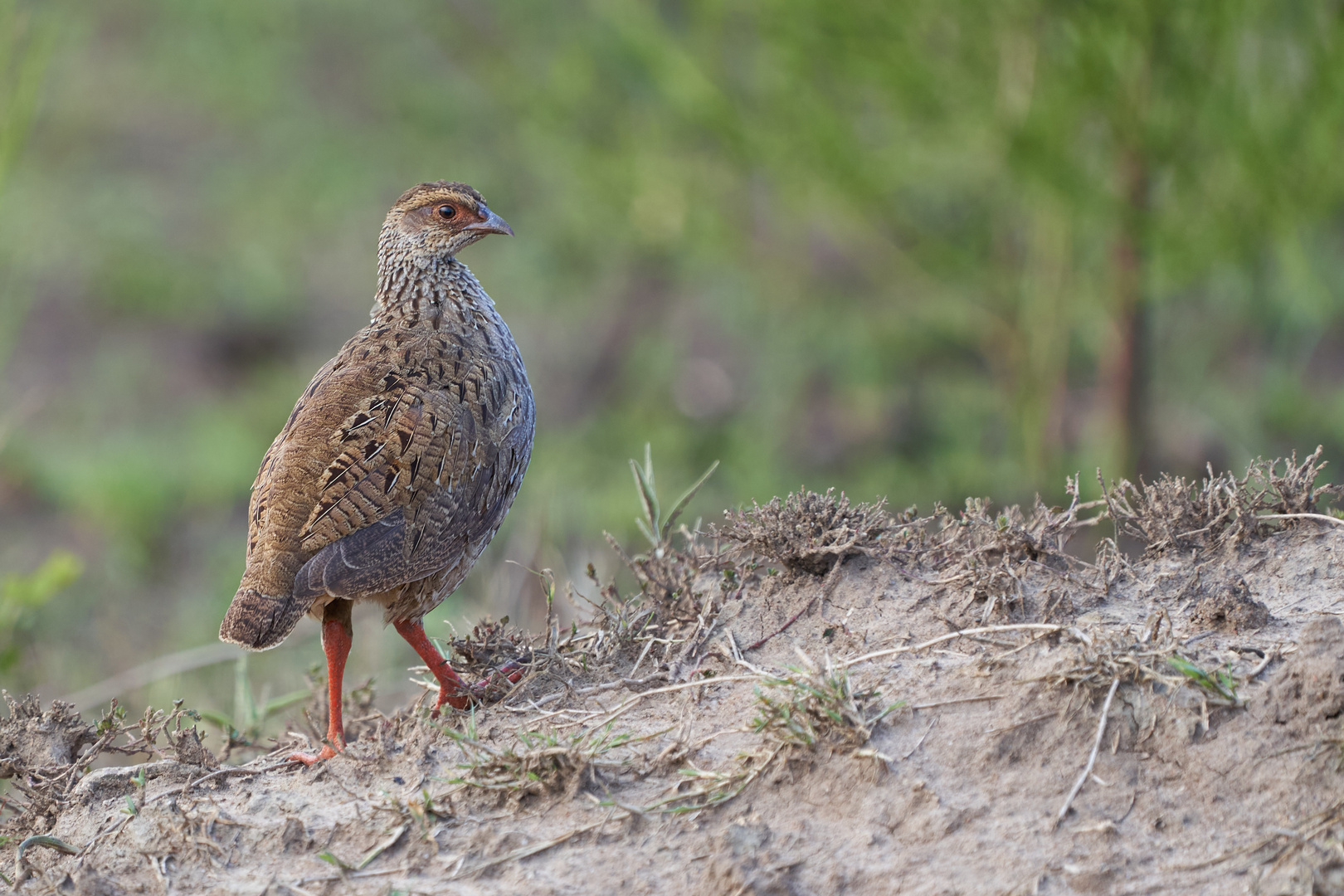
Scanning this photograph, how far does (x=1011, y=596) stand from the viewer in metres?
3.40

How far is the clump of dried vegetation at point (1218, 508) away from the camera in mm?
3598

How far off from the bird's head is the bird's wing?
0.81 m

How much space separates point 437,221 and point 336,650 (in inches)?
63.9

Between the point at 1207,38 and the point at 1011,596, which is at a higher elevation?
the point at 1207,38

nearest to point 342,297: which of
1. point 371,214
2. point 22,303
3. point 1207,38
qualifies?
point 371,214

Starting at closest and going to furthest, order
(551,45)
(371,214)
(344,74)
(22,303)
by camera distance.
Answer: (22,303), (551,45), (371,214), (344,74)

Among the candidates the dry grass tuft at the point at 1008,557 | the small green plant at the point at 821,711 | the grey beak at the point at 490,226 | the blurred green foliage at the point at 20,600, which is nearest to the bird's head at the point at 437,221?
the grey beak at the point at 490,226

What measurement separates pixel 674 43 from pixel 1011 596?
7.15 meters

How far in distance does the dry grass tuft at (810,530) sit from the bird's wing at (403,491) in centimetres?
80

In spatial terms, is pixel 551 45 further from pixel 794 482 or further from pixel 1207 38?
pixel 1207 38

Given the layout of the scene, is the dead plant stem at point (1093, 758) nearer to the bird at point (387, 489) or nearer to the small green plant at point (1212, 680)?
the small green plant at point (1212, 680)

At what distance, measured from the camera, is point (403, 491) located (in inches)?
152

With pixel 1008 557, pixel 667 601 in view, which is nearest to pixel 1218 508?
pixel 1008 557

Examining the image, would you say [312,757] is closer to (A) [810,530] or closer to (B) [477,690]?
(B) [477,690]
